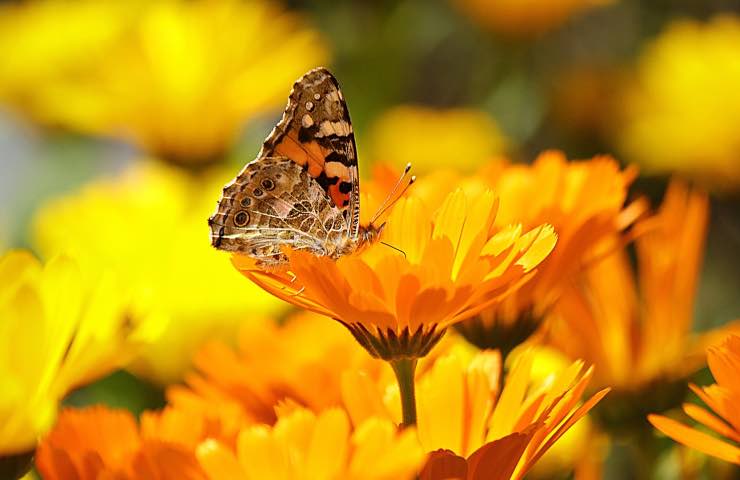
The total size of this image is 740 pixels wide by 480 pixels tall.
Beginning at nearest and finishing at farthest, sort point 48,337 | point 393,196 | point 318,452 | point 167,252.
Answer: point 318,452 < point 48,337 < point 393,196 < point 167,252

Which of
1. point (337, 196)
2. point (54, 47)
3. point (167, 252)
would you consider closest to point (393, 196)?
point (337, 196)

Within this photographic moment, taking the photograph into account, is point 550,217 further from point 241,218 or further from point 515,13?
point 515,13

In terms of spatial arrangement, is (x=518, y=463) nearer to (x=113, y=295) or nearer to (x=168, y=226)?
(x=113, y=295)

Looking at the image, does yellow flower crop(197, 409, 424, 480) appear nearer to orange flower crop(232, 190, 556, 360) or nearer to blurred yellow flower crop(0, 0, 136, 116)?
orange flower crop(232, 190, 556, 360)

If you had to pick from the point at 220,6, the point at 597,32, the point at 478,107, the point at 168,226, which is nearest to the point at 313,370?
the point at 168,226

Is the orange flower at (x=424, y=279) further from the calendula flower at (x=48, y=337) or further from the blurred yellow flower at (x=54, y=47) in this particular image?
the blurred yellow flower at (x=54, y=47)

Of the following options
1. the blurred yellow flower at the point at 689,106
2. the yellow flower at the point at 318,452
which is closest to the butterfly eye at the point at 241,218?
the yellow flower at the point at 318,452

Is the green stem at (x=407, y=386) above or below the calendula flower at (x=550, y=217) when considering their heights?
below
